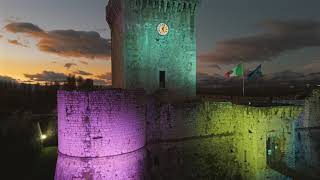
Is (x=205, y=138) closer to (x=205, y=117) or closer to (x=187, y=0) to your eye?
(x=205, y=117)

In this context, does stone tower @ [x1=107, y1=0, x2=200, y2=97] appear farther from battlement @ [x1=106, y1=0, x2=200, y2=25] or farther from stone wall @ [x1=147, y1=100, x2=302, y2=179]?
stone wall @ [x1=147, y1=100, x2=302, y2=179]

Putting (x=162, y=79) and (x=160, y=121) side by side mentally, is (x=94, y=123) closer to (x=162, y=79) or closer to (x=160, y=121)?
(x=160, y=121)

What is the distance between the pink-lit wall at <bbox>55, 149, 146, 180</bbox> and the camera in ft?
36.6

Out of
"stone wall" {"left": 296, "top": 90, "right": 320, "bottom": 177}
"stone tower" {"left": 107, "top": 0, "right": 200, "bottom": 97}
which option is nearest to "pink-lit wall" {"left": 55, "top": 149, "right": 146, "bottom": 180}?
"stone tower" {"left": 107, "top": 0, "right": 200, "bottom": 97}

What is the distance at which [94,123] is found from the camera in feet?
36.6

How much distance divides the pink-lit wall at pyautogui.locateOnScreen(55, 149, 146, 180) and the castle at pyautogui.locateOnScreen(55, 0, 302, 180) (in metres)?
0.03

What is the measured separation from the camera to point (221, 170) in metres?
16.0

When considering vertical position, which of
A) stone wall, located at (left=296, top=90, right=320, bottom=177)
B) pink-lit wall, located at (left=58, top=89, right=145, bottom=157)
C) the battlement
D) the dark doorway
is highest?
the battlement

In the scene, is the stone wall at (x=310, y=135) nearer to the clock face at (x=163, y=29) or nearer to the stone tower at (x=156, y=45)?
the stone tower at (x=156, y=45)

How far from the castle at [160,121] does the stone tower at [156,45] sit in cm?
6

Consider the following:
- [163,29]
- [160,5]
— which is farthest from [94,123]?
[160,5]

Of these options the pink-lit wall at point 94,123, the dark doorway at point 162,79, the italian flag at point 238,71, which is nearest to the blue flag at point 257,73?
the italian flag at point 238,71

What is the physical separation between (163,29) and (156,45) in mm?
1064

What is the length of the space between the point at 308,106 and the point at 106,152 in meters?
21.5
